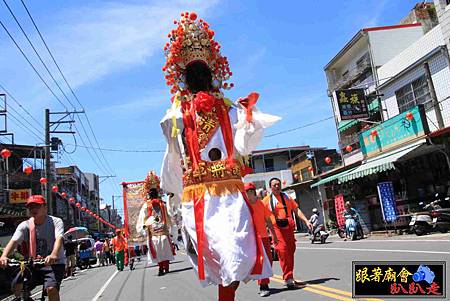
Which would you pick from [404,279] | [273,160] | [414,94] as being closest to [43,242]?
[404,279]

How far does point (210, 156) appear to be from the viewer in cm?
403

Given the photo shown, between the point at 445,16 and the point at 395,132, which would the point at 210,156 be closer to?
the point at 395,132

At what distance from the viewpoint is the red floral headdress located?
172 inches

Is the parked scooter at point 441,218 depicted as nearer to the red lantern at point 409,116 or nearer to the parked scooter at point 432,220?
the parked scooter at point 432,220

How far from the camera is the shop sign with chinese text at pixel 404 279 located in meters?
3.42

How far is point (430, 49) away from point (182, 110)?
1825 centimetres

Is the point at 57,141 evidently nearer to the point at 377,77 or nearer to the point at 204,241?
the point at 377,77

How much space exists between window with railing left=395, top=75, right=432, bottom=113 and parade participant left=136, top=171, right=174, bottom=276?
12.5 meters

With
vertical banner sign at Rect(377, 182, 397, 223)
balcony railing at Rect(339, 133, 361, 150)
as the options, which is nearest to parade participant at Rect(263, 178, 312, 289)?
vertical banner sign at Rect(377, 182, 397, 223)

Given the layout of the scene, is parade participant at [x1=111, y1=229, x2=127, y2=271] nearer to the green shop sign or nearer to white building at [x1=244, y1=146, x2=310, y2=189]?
the green shop sign

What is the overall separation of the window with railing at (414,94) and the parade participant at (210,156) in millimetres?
17097

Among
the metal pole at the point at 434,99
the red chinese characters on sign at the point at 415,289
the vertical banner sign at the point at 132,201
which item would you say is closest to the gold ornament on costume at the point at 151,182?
the vertical banner sign at the point at 132,201

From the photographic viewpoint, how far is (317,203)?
3444 centimetres

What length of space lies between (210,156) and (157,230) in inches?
355
